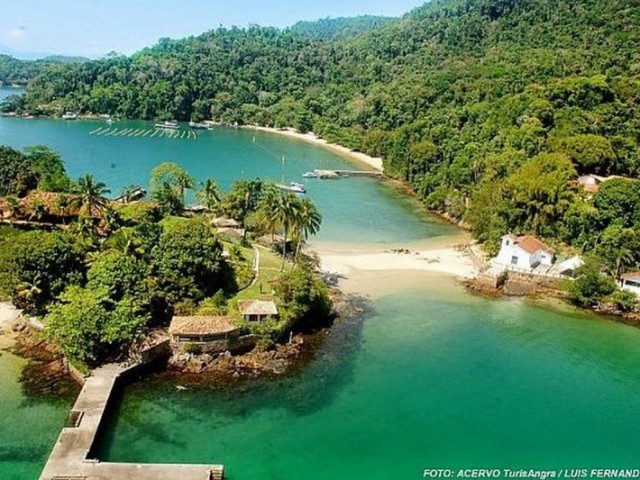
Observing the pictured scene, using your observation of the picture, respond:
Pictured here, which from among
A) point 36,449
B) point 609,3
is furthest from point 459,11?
point 36,449

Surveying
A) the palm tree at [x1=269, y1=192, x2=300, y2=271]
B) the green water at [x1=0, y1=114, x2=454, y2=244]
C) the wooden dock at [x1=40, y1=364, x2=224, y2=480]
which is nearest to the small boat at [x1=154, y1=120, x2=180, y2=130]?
the green water at [x1=0, y1=114, x2=454, y2=244]

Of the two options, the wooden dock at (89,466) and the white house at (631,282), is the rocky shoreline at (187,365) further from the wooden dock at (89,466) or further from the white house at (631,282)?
the white house at (631,282)

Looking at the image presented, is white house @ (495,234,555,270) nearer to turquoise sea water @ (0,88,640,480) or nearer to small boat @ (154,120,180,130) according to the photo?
turquoise sea water @ (0,88,640,480)

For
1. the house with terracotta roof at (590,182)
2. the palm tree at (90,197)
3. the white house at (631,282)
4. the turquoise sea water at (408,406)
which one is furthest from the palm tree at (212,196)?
the white house at (631,282)

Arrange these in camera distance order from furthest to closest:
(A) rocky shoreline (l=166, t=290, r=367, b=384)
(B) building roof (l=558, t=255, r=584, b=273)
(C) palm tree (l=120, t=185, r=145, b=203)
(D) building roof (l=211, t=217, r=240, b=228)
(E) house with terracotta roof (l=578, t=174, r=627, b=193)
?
1. (C) palm tree (l=120, t=185, r=145, b=203)
2. (E) house with terracotta roof (l=578, t=174, r=627, b=193)
3. (D) building roof (l=211, t=217, r=240, b=228)
4. (B) building roof (l=558, t=255, r=584, b=273)
5. (A) rocky shoreline (l=166, t=290, r=367, b=384)

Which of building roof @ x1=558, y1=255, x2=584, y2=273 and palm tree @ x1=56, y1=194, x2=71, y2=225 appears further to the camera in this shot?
palm tree @ x1=56, y1=194, x2=71, y2=225

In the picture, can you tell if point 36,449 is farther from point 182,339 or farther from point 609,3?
point 609,3
